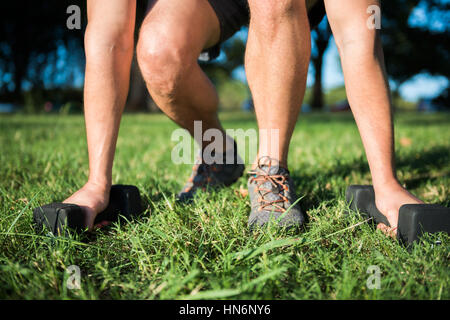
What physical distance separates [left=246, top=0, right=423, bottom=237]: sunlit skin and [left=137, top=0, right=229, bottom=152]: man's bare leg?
0.29m

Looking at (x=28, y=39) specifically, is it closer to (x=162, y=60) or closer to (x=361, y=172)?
(x=162, y=60)

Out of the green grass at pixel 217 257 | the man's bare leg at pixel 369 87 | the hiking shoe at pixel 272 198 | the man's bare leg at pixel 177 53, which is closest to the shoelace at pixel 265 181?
the hiking shoe at pixel 272 198

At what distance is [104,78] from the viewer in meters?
1.37

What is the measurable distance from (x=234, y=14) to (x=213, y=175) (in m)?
0.84

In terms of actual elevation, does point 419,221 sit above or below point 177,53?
below

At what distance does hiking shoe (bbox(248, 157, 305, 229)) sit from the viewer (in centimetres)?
123

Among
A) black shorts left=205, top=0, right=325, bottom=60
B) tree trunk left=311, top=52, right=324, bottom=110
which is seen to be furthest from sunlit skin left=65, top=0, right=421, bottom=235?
tree trunk left=311, top=52, right=324, bottom=110

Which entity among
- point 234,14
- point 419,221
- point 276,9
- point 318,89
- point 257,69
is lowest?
point 419,221

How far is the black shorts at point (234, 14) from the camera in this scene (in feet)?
5.25

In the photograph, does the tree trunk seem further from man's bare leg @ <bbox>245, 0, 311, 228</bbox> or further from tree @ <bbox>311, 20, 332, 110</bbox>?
man's bare leg @ <bbox>245, 0, 311, 228</bbox>

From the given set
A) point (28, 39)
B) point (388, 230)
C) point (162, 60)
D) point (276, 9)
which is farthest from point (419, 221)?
point (28, 39)

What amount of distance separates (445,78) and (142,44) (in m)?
28.5
